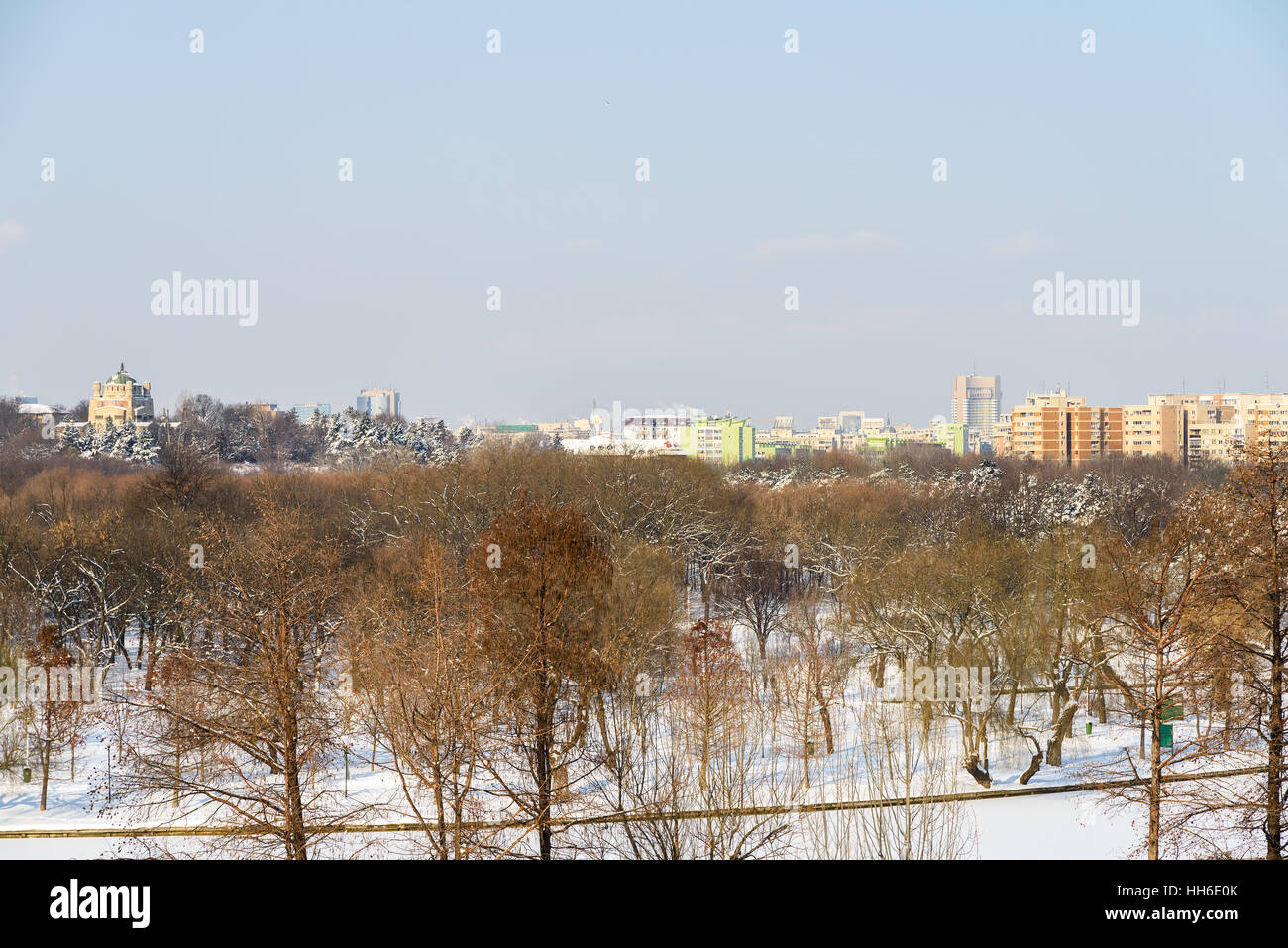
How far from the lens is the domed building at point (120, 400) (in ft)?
302

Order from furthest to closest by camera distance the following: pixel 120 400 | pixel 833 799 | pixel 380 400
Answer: pixel 380 400, pixel 120 400, pixel 833 799

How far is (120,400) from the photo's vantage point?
319 feet

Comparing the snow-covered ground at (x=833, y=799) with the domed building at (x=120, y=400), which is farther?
the domed building at (x=120, y=400)

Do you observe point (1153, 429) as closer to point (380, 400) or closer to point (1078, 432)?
point (1078, 432)

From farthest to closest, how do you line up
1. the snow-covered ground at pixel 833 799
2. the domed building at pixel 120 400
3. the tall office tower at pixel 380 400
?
1. the tall office tower at pixel 380 400
2. the domed building at pixel 120 400
3. the snow-covered ground at pixel 833 799

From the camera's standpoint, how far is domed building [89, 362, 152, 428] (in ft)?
302

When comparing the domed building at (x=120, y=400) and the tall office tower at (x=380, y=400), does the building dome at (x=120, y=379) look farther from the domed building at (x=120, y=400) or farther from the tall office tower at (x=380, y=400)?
the tall office tower at (x=380, y=400)

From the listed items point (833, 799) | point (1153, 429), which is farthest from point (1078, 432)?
point (833, 799)

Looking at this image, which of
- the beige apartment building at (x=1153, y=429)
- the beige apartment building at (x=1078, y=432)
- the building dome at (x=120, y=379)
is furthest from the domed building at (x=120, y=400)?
the beige apartment building at (x=1153, y=429)

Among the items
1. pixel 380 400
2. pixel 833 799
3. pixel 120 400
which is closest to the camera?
pixel 833 799

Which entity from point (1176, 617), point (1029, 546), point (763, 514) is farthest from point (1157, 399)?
point (1176, 617)
